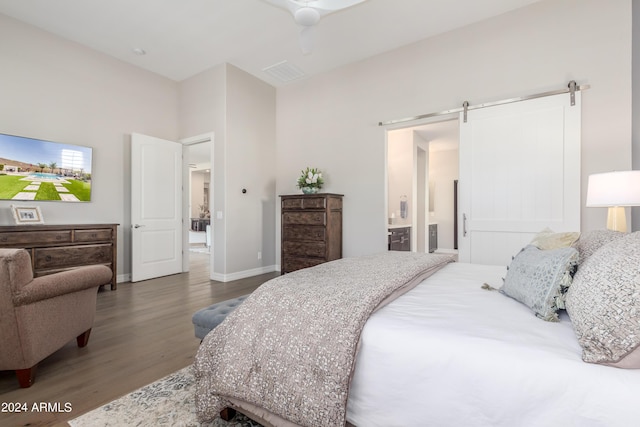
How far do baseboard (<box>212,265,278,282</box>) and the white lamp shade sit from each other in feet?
14.0

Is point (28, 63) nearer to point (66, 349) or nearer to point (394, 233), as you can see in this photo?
point (66, 349)

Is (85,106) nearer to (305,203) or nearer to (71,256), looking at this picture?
(71,256)

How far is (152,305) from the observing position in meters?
3.35

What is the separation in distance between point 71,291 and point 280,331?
64.8 inches

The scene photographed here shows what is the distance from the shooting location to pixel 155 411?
1562mm

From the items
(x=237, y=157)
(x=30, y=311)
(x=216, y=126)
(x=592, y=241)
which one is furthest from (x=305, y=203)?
(x=592, y=241)

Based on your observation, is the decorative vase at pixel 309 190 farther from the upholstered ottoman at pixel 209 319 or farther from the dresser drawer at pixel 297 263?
the upholstered ottoman at pixel 209 319

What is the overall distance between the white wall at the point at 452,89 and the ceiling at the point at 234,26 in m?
0.24

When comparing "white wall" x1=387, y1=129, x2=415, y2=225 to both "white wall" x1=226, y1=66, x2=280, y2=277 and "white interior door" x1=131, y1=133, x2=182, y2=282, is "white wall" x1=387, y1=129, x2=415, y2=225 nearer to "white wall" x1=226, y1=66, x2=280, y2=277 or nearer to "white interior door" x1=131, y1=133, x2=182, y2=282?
"white wall" x1=226, y1=66, x2=280, y2=277

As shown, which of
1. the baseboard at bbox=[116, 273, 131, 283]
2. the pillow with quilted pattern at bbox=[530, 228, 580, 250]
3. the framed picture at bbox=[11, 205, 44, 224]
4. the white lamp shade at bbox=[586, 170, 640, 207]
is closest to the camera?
the pillow with quilted pattern at bbox=[530, 228, 580, 250]

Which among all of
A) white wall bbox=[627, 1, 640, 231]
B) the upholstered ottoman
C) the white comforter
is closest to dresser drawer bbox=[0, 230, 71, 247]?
the upholstered ottoman

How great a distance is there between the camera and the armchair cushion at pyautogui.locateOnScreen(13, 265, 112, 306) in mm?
1693

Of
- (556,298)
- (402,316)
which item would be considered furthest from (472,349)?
(556,298)

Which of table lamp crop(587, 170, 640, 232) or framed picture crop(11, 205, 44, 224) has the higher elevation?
table lamp crop(587, 170, 640, 232)
